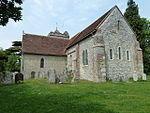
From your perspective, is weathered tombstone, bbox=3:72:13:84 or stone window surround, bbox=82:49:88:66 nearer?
weathered tombstone, bbox=3:72:13:84

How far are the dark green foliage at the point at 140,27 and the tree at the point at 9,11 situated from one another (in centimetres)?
3306

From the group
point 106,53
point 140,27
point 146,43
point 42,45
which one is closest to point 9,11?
point 106,53

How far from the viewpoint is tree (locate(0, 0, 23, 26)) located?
6.02 metres

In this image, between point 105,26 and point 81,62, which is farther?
point 81,62

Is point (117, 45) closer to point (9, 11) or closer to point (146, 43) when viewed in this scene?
point (9, 11)

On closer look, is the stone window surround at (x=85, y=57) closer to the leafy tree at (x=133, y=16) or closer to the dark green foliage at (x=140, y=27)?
the dark green foliage at (x=140, y=27)

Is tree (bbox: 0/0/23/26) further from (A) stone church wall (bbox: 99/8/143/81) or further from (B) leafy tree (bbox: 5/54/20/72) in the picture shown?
(B) leafy tree (bbox: 5/54/20/72)

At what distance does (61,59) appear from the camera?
2842 cm

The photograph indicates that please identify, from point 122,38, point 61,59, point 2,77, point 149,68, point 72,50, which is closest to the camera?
point 2,77

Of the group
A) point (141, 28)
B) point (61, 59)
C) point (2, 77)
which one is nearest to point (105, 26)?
point (61, 59)

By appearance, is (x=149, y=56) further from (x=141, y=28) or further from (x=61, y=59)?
(x=61, y=59)

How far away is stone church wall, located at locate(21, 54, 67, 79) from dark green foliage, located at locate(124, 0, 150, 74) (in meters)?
19.5

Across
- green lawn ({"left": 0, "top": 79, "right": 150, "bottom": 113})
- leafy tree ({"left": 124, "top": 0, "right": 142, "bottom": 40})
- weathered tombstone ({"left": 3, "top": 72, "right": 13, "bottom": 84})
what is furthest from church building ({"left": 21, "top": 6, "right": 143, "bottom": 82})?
leafy tree ({"left": 124, "top": 0, "right": 142, "bottom": 40})

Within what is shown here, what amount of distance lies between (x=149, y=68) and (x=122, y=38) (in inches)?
747
